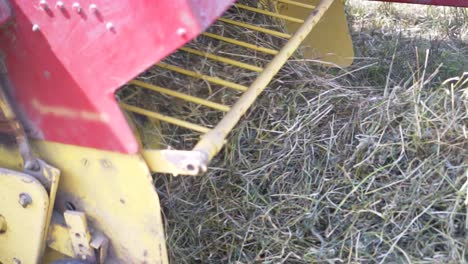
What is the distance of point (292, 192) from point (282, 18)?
0.70m

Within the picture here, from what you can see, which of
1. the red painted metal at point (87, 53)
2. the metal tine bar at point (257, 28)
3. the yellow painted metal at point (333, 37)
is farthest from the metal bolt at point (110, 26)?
the yellow painted metal at point (333, 37)

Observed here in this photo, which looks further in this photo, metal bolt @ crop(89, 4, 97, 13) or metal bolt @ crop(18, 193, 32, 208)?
metal bolt @ crop(18, 193, 32, 208)

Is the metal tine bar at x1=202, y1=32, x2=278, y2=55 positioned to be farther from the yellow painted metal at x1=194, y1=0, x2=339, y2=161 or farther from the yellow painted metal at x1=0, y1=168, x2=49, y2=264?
the yellow painted metal at x1=0, y1=168, x2=49, y2=264

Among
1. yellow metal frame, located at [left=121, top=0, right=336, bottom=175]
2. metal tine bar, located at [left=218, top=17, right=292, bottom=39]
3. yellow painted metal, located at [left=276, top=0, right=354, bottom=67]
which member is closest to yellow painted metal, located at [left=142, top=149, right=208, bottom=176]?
yellow metal frame, located at [left=121, top=0, right=336, bottom=175]

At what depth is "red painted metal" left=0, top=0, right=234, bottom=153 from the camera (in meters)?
1.53

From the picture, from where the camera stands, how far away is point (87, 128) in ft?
5.65

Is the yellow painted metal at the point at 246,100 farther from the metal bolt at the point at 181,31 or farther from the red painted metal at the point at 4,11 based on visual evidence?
the red painted metal at the point at 4,11

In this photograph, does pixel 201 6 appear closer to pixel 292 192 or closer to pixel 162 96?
pixel 162 96

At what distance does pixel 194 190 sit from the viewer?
2168 mm

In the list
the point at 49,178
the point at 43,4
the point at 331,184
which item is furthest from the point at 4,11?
the point at 331,184

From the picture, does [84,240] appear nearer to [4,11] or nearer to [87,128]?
[87,128]

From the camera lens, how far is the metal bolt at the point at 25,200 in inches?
72.2

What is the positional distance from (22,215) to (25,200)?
0.06 meters

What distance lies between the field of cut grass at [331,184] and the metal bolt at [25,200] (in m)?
0.43
